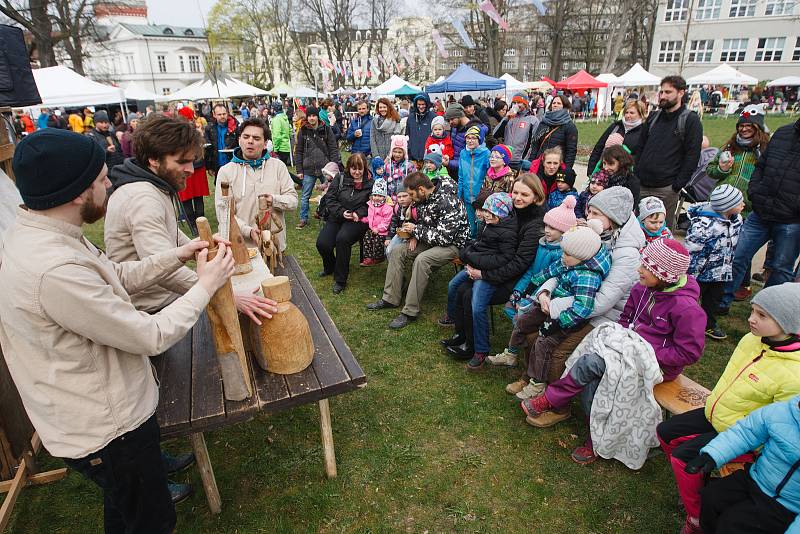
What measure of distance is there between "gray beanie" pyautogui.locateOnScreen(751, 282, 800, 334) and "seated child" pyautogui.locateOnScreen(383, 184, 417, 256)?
3.29 meters

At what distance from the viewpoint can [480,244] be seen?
4.03 m

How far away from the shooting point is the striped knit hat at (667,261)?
2660 mm

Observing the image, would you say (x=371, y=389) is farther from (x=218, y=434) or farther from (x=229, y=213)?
(x=229, y=213)

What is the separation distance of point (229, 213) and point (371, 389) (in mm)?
2118

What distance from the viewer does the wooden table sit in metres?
2.13

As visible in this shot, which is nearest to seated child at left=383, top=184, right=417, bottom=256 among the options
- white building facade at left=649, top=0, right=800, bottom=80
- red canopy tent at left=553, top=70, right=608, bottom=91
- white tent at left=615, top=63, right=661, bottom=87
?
red canopy tent at left=553, top=70, right=608, bottom=91

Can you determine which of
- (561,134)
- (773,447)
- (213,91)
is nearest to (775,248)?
(561,134)

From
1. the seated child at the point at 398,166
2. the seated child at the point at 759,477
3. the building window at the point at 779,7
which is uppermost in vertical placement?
the building window at the point at 779,7

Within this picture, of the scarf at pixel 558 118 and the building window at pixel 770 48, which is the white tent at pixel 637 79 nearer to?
the scarf at pixel 558 118

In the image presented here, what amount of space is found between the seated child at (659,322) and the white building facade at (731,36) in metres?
41.2

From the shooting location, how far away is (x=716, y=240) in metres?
4.02

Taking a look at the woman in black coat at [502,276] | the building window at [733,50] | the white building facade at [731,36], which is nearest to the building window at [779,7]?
the white building facade at [731,36]

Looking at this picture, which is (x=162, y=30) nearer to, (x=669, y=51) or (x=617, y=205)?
(x=669, y=51)

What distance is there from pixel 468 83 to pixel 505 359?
43.2ft
